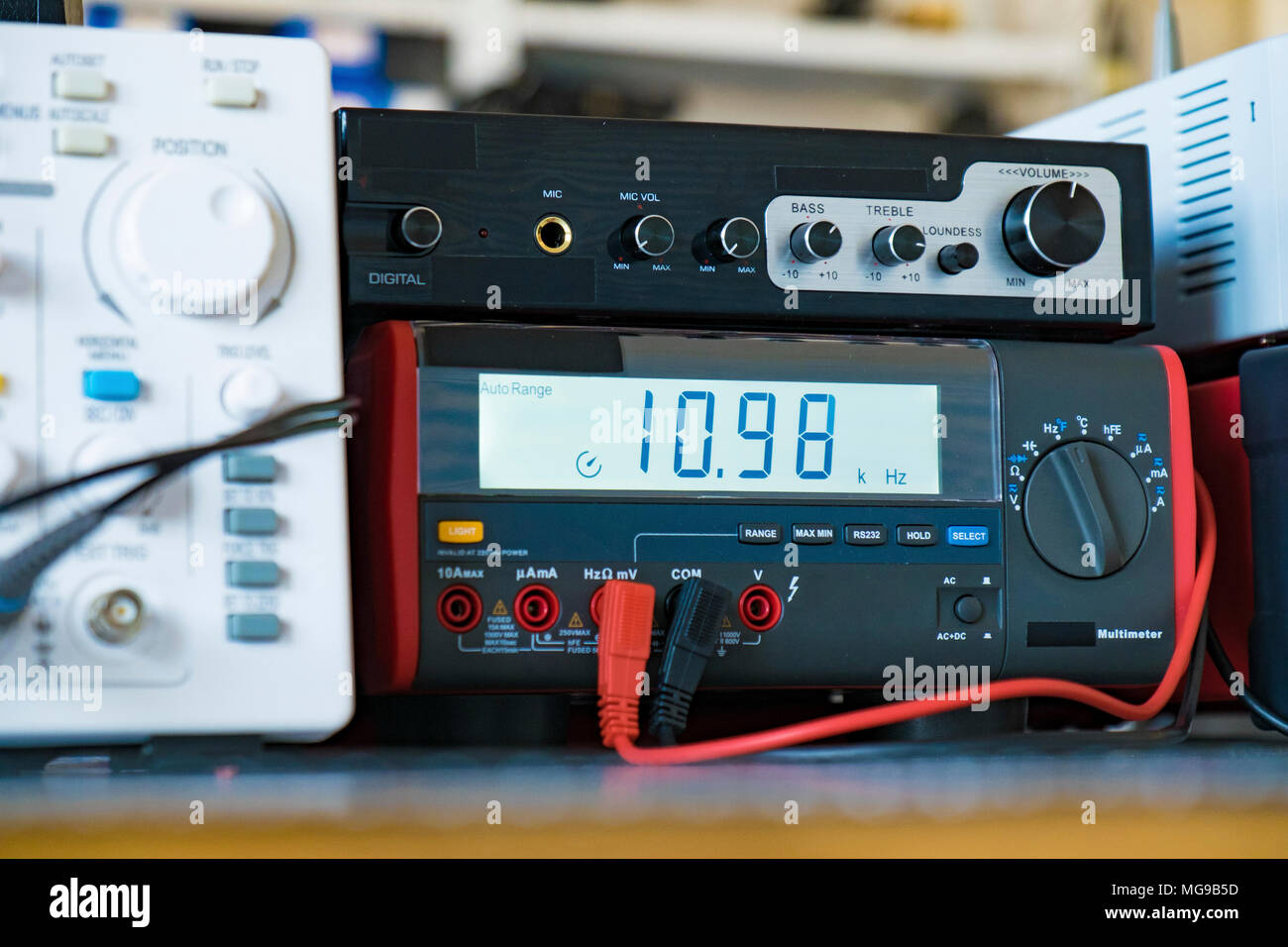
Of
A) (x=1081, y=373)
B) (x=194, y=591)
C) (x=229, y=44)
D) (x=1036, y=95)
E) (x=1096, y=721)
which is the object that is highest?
(x=1036, y=95)

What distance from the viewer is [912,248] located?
0.71 metres

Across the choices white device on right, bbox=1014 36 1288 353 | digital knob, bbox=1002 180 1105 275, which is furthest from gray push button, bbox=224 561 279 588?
white device on right, bbox=1014 36 1288 353

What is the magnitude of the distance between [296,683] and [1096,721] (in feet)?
1.85

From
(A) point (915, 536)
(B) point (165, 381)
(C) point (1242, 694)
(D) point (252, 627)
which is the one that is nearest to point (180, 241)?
(B) point (165, 381)

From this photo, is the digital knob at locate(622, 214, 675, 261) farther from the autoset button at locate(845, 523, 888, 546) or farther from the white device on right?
the white device on right

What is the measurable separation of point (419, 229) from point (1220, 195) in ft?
1.74

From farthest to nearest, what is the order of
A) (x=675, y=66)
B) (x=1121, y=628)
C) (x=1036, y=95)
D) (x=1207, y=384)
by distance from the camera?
(x=1036, y=95), (x=675, y=66), (x=1207, y=384), (x=1121, y=628)

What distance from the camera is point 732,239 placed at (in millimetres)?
693

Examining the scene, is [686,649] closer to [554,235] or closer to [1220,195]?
[554,235]

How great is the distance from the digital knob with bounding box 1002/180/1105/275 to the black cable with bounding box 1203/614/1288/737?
8.9 inches

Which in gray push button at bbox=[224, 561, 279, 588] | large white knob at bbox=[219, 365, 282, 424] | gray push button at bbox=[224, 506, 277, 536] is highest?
large white knob at bbox=[219, 365, 282, 424]

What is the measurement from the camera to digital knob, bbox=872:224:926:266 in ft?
2.34
